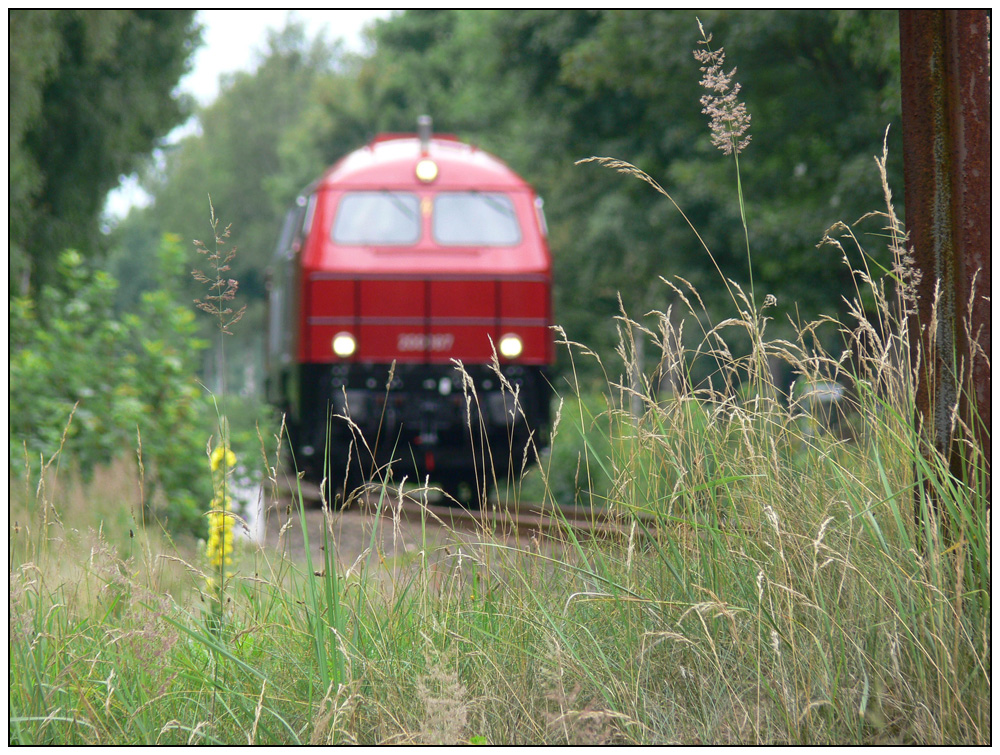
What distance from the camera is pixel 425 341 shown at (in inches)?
317

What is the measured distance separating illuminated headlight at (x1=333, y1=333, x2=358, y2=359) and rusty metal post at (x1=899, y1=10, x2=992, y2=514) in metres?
5.83

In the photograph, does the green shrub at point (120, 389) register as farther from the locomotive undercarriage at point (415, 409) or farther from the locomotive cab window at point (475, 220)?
the locomotive cab window at point (475, 220)

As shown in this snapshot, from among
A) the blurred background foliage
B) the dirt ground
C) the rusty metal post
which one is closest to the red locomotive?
the blurred background foliage

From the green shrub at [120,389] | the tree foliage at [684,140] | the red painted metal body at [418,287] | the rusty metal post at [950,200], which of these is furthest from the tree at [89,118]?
the rusty metal post at [950,200]

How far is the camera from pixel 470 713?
6.59 feet

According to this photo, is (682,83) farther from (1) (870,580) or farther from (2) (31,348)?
(1) (870,580)

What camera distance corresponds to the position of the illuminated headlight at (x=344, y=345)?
7.79 meters

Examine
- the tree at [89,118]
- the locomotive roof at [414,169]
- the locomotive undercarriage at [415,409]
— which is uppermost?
the tree at [89,118]

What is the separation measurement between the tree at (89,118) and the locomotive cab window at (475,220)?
4.72 metres

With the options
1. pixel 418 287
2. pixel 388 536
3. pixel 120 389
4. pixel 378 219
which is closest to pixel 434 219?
pixel 378 219

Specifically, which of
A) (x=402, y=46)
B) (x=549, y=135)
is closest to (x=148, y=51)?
(x=549, y=135)

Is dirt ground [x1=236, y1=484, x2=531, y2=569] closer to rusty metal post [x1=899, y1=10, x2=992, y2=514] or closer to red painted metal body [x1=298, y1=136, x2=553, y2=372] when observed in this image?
rusty metal post [x1=899, y1=10, x2=992, y2=514]

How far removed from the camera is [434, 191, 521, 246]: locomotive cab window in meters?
8.43

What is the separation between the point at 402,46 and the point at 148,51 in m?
16.9
